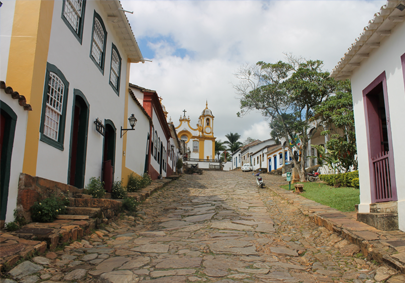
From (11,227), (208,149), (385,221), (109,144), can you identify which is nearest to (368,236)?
(385,221)

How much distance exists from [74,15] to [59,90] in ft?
6.54

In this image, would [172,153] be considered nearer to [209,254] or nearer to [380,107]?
[380,107]

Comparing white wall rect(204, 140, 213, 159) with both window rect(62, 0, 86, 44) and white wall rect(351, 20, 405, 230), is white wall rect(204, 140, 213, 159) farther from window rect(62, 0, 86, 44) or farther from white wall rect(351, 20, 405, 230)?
white wall rect(351, 20, 405, 230)

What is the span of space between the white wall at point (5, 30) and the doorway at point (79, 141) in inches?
78.1

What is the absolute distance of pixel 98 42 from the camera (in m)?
9.12

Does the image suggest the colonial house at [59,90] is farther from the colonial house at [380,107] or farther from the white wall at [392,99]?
the white wall at [392,99]

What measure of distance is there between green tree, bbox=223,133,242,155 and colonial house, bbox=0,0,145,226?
56343 millimetres

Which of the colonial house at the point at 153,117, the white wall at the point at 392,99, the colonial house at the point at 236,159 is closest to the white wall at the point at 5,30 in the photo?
the white wall at the point at 392,99

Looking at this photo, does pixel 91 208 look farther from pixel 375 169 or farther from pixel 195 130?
pixel 195 130

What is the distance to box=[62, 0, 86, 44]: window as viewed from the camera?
7034 mm

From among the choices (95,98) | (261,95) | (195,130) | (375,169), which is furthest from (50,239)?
(195,130)

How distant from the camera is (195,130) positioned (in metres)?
59.0

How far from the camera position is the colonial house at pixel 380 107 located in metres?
5.66

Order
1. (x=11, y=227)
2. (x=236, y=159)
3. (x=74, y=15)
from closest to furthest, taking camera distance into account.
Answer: (x=11, y=227) → (x=74, y=15) → (x=236, y=159)
